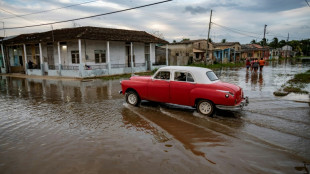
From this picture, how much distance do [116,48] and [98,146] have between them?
2145 cm

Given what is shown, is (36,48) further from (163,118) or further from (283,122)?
(283,122)

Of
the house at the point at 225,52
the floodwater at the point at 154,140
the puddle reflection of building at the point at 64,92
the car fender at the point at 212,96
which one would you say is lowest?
the floodwater at the point at 154,140

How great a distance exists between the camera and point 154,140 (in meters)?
4.96

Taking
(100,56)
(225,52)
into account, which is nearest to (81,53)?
(100,56)

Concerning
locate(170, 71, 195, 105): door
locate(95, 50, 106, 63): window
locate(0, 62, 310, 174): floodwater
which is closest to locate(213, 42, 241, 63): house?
locate(95, 50, 106, 63): window

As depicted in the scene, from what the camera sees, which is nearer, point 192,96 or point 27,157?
point 27,157

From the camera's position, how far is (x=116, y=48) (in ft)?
81.6

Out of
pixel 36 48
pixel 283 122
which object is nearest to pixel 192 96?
pixel 283 122

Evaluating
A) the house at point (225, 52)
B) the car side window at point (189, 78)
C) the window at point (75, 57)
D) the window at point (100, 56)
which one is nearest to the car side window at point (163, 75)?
the car side window at point (189, 78)

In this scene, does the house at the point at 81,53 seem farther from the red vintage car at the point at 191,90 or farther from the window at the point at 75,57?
the red vintage car at the point at 191,90

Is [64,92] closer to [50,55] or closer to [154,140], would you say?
[154,140]

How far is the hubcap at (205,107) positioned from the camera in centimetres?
667

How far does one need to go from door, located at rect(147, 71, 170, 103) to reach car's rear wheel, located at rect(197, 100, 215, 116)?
1.16 m

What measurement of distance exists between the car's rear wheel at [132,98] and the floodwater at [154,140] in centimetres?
38
